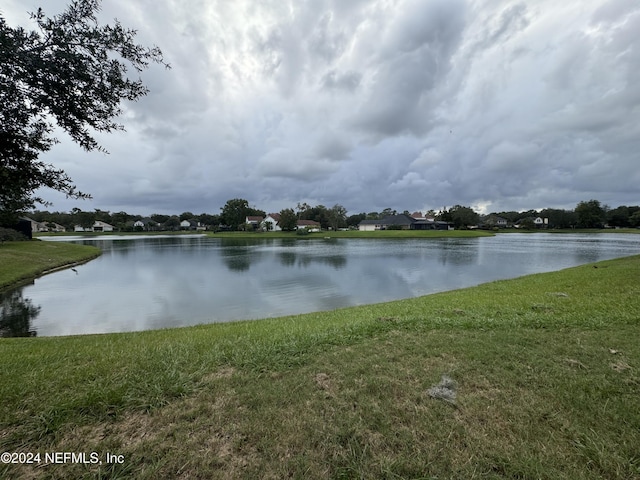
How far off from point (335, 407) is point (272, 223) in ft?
347

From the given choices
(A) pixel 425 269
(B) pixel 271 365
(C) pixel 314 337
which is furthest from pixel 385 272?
(B) pixel 271 365

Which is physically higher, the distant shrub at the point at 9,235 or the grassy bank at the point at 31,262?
the distant shrub at the point at 9,235

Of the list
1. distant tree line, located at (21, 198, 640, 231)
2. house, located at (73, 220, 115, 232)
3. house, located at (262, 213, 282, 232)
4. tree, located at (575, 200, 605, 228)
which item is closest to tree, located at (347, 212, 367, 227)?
distant tree line, located at (21, 198, 640, 231)

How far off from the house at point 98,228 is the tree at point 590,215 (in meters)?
178

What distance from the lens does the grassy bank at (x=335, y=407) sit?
2533mm

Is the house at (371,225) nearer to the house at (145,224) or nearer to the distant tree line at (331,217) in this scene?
the distant tree line at (331,217)

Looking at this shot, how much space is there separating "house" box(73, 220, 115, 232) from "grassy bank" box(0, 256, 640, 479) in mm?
141750

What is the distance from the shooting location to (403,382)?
3857 millimetres

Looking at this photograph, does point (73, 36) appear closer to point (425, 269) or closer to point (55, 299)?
point (55, 299)

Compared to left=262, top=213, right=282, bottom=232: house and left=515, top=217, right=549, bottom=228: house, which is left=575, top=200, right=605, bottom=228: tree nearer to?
left=515, top=217, right=549, bottom=228: house

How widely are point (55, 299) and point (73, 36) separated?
1650 cm

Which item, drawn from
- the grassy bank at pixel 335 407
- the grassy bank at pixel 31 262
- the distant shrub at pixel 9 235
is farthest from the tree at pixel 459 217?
the distant shrub at pixel 9 235

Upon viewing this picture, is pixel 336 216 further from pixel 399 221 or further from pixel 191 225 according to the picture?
pixel 191 225

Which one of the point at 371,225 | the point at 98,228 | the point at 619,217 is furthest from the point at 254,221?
the point at 619,217
